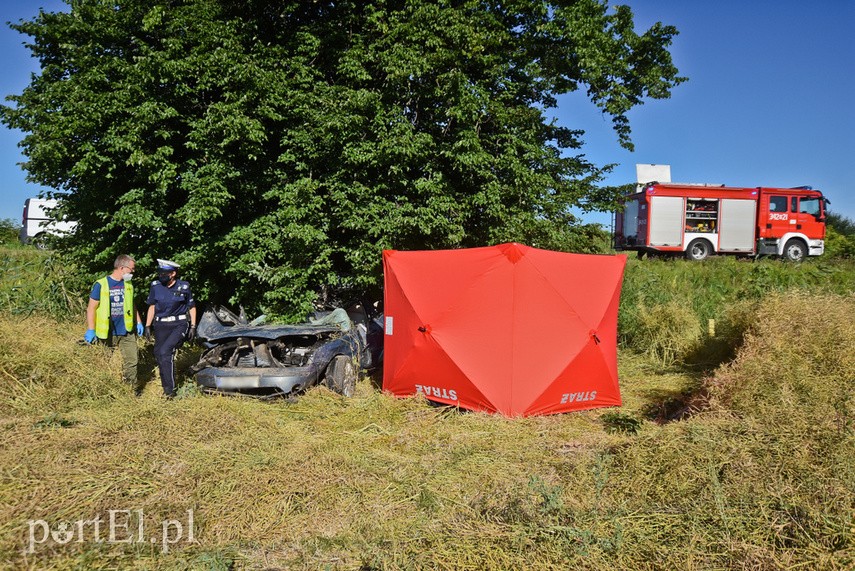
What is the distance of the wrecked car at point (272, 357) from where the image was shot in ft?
23.2

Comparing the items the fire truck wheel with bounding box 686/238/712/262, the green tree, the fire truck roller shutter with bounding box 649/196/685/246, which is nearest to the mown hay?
the green tree

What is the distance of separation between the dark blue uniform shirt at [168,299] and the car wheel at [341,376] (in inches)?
Result: 77.6

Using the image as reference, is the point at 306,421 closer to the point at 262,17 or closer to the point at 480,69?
the point at 480,69

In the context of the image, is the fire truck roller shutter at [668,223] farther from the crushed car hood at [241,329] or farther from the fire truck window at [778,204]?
the crushed car hood at [241,329]

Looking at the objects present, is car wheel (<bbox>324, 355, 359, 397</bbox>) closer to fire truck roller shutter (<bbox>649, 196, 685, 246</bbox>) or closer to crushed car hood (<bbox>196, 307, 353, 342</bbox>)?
crushed car hood (<bbox>196, 307, 353, 342</bbox>)

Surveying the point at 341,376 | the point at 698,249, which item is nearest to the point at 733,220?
the point at 698,249

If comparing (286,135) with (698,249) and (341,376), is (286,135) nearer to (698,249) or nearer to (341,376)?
(341,376)

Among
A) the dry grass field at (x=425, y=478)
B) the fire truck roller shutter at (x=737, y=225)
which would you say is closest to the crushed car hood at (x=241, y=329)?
the dry grass field at (x=425, y=478)

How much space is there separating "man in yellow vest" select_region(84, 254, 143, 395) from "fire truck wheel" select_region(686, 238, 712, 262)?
18.8 meters

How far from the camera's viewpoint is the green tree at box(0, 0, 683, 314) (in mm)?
9641

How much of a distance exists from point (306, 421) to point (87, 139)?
631cm

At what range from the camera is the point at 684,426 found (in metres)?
4.88

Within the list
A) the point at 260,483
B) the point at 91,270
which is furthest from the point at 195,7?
the point at 260,483

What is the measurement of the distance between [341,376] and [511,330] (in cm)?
229
